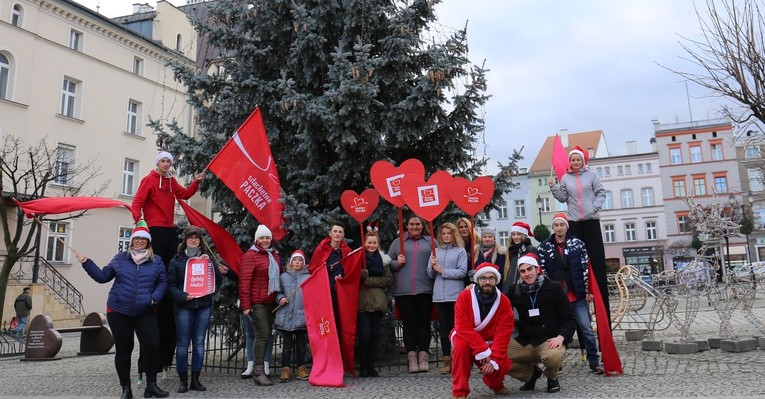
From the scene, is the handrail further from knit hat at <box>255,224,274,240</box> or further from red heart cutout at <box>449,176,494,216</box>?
red heart cutout at <box>449,176,494,216</box>

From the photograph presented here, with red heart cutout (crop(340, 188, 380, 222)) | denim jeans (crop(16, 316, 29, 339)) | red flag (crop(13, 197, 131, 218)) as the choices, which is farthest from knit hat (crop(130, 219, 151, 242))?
denim jeans (crop(16, 316, 29, 339))

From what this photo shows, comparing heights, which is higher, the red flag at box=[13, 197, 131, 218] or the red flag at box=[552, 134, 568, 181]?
the red flag at box=[552, 134, 568, 181]

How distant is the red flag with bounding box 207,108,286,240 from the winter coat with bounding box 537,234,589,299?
3.57 m

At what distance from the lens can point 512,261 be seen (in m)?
7.07

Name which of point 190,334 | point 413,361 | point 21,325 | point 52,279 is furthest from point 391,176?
point 52,279

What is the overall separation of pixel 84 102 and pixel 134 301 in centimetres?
2217

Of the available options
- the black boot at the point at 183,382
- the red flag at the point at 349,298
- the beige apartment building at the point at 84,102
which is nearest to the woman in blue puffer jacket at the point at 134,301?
the black boot at the point at 183,382

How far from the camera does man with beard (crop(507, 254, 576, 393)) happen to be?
5.89 metres

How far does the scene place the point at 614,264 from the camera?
55219 mm

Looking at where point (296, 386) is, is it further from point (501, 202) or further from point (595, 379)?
point (501, 202)

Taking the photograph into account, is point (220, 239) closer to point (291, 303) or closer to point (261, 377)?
point (291, 303)

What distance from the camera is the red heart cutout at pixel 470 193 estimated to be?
7.48 m

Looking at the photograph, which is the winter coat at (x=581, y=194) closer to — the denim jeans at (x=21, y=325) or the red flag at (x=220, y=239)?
the red flag at (x=220, y=239)

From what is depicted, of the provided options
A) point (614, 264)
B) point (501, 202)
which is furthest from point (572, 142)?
point (501, 202)
